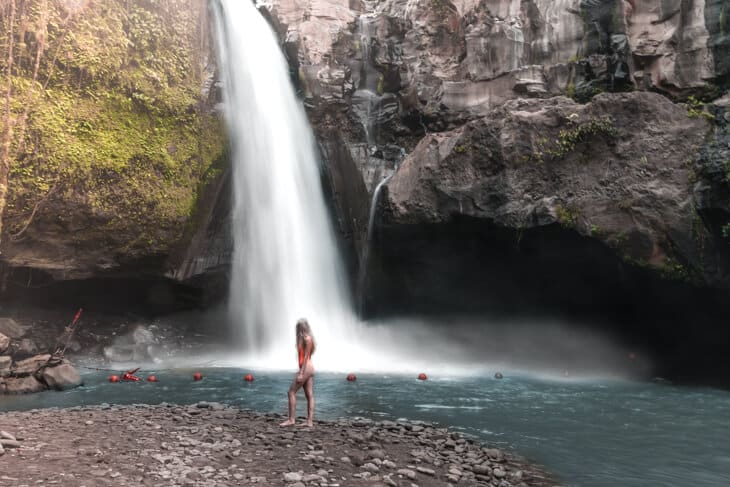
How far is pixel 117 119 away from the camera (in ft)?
55.0

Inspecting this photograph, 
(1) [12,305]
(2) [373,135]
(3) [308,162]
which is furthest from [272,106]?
(1) [12,305]

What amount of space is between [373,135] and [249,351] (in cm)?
935

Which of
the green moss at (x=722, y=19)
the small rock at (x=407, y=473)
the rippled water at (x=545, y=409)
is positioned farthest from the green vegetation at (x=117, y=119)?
the green moss at (x=722, y=19)

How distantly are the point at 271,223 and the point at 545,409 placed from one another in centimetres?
1155

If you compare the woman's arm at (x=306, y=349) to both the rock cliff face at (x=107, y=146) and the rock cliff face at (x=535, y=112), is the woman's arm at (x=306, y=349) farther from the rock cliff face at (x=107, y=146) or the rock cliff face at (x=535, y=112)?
the rock cliff face at (x=107, y=146)

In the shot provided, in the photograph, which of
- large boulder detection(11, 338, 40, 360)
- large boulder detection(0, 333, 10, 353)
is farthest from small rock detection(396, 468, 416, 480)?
large boulder detection(11, 338, 40, 360)

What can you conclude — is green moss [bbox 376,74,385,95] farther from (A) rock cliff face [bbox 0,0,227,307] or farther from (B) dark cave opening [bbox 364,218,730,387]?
(A) rock cliff face [bbox 0,0,227,307]

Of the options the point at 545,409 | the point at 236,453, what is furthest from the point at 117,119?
the point at 545,409

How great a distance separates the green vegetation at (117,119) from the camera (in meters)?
15.1

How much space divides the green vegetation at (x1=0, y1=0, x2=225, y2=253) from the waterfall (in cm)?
117

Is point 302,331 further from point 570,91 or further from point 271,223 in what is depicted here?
point 570,91

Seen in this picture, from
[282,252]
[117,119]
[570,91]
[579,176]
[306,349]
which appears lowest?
[306,349]

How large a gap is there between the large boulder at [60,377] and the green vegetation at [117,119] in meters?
4.43

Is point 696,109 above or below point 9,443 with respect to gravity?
above
